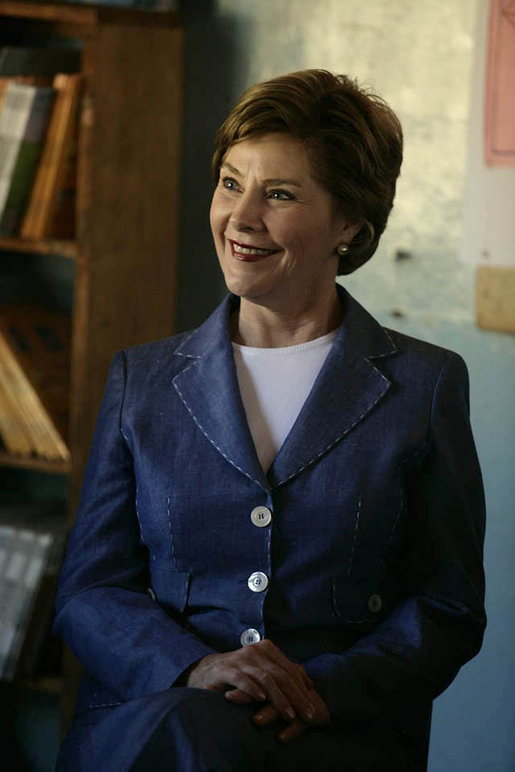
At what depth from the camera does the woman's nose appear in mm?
1815

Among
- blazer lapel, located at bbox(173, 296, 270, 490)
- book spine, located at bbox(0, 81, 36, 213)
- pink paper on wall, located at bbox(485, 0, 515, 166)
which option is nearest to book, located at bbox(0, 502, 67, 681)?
book spine, located at bbox(0, 81, 36, 213)

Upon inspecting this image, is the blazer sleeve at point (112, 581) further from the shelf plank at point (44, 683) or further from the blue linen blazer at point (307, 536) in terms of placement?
the shelf plank at point (44, 683)

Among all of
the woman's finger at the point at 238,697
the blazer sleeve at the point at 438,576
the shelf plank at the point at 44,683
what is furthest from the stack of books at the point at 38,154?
the woman's finger at the point at 238,697

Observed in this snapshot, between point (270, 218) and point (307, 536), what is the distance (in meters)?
0.51

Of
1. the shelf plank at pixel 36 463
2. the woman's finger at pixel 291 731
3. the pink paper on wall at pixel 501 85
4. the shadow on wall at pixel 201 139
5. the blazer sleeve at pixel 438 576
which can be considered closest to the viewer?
the woman's finger at pixel 291 731

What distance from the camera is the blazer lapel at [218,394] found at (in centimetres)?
180

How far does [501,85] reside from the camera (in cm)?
234

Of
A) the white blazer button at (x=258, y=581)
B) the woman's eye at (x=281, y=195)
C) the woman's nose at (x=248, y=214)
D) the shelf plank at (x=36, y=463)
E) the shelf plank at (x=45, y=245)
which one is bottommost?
the shelf plank at (x=36, y=463)

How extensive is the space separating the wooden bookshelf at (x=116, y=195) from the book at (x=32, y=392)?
0.16 ft

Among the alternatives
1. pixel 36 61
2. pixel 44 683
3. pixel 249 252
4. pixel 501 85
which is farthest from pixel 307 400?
pixel 36 61

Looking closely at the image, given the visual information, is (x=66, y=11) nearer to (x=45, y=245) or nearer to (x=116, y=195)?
(x=116, y=195)

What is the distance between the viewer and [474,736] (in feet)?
8.16

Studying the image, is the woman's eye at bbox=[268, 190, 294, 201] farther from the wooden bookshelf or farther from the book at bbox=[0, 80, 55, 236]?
the book at bbox=[0, 80, 55, 236]

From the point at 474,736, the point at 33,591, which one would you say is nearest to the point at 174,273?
the point at 33,591
